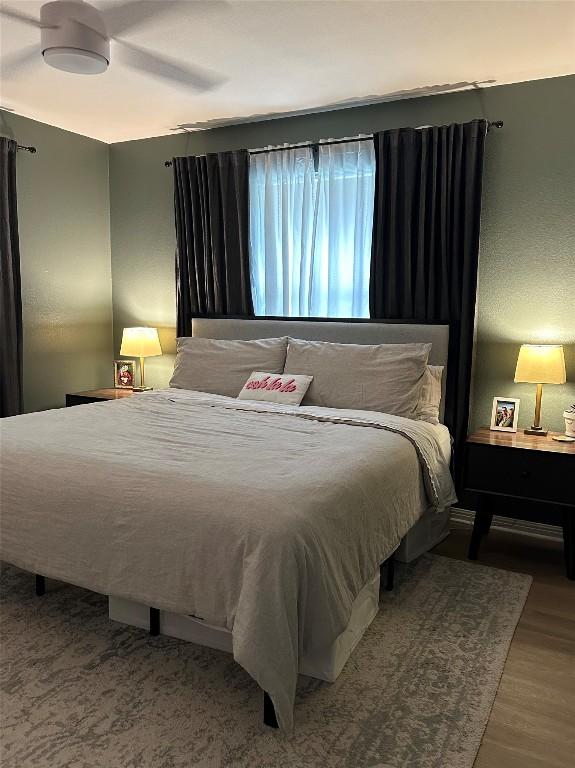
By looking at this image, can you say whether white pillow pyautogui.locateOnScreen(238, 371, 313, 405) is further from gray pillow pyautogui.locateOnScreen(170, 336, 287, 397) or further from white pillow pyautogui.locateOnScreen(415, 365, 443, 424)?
white pillow pyautogui.locateOnScreen(415, 365, 443, 424)

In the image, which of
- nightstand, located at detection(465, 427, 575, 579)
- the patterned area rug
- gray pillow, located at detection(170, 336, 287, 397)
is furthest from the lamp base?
gray pillow, located at detection(170, 336, 287, 397)

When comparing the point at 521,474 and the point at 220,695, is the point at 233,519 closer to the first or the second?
the point at 220,695

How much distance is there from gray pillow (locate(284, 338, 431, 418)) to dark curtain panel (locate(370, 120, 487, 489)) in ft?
1.09

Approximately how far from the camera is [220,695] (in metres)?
1.96

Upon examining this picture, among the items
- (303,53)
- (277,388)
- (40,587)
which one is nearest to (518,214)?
(303,53)

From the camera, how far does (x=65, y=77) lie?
3396mm

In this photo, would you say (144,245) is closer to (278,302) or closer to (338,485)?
(278,302)

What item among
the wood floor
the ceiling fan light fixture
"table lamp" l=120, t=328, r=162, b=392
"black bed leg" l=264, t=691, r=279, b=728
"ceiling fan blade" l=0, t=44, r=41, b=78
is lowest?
the wood floor

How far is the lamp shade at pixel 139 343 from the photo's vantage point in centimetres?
450

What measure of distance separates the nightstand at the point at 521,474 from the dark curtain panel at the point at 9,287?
3.06 m

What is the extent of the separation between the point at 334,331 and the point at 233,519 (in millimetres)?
2258

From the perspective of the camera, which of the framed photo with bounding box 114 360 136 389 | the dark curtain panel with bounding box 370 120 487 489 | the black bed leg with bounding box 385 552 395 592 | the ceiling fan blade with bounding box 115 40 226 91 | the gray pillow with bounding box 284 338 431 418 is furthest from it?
Answer: the framed photo with bounding box 114 360 136 389

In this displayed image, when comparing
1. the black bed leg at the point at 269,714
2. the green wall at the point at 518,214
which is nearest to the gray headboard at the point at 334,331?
the green wall at the point at 518,214

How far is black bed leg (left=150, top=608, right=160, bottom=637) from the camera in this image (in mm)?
2266
